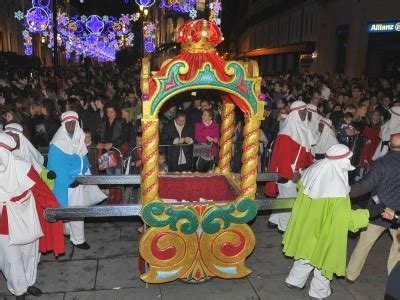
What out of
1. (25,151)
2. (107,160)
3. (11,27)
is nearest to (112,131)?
(107,160)

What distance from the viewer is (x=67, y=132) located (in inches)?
248

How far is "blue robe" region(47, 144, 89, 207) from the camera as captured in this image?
6.16 meters

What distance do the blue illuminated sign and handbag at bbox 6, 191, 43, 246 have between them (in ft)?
67.9

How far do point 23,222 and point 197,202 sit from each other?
2.24 meters

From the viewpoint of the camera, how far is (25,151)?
18.7ft

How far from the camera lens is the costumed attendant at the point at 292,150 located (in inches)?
273

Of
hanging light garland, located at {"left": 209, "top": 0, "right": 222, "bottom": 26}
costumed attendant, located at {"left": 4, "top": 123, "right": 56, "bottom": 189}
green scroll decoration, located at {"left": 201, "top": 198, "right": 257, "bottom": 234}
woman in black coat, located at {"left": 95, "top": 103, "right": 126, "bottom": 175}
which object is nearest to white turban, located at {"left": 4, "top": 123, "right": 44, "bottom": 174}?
costumed attendant, located at {"left": 4, "top": 123, "right": 56, "bottom": 189}

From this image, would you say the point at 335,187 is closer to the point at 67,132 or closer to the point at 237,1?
the point at 67,132

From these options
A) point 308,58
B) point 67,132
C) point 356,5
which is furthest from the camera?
point 308,58

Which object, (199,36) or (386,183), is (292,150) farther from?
(199,36)

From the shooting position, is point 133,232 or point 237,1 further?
point 237,1

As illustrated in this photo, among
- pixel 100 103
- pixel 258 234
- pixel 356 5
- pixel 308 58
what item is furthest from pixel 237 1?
pixel 258 234

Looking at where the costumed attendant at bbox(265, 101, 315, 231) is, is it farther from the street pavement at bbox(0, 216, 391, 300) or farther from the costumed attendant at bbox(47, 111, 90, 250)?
the costumed attendant at bbox(47, 111, 90, 250)

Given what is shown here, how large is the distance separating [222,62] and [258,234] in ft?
Result: 11.9
